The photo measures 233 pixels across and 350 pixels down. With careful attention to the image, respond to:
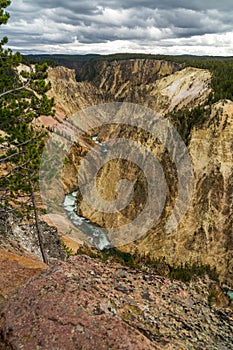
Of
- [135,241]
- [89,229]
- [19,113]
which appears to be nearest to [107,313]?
[19,113]

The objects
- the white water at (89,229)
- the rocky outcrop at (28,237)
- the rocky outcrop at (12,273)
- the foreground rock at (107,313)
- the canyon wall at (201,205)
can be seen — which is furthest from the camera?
the white water at (89,229)

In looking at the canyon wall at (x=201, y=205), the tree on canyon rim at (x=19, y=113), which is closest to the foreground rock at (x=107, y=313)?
the tree on canyon rim at (x=19, y=113)

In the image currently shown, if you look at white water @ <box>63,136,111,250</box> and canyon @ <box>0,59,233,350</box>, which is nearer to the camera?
canyon @ <box>0,59,233,350</box>

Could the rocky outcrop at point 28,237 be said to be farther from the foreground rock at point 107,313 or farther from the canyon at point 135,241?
the foreground rock at point 107,313

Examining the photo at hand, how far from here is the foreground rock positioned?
4539mm

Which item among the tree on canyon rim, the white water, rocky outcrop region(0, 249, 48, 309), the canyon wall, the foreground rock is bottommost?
the white water

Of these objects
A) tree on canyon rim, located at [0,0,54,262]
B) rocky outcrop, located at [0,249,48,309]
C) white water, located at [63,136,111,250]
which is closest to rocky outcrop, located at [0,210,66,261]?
tree on canyon rim, located at [0,0,54,262]

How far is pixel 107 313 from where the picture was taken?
498 cm

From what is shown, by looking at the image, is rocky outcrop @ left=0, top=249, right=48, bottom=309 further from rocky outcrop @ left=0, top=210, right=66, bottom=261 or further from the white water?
the white water

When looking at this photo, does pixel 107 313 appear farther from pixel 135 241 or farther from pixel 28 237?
pixel 135 241

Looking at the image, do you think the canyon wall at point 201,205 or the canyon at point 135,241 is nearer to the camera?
the canyon at point 135,241

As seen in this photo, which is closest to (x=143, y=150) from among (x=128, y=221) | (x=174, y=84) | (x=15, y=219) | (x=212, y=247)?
(x=128, y=221)

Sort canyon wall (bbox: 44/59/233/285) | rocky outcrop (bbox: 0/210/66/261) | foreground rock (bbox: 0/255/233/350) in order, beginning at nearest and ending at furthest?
foreground rock (bbox: 0/255/233/350)
rocky outcrop (bbox: 0/210/66/261)
canyon wall (bbox: 44/59/233/285)

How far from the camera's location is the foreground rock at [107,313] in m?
4.54
